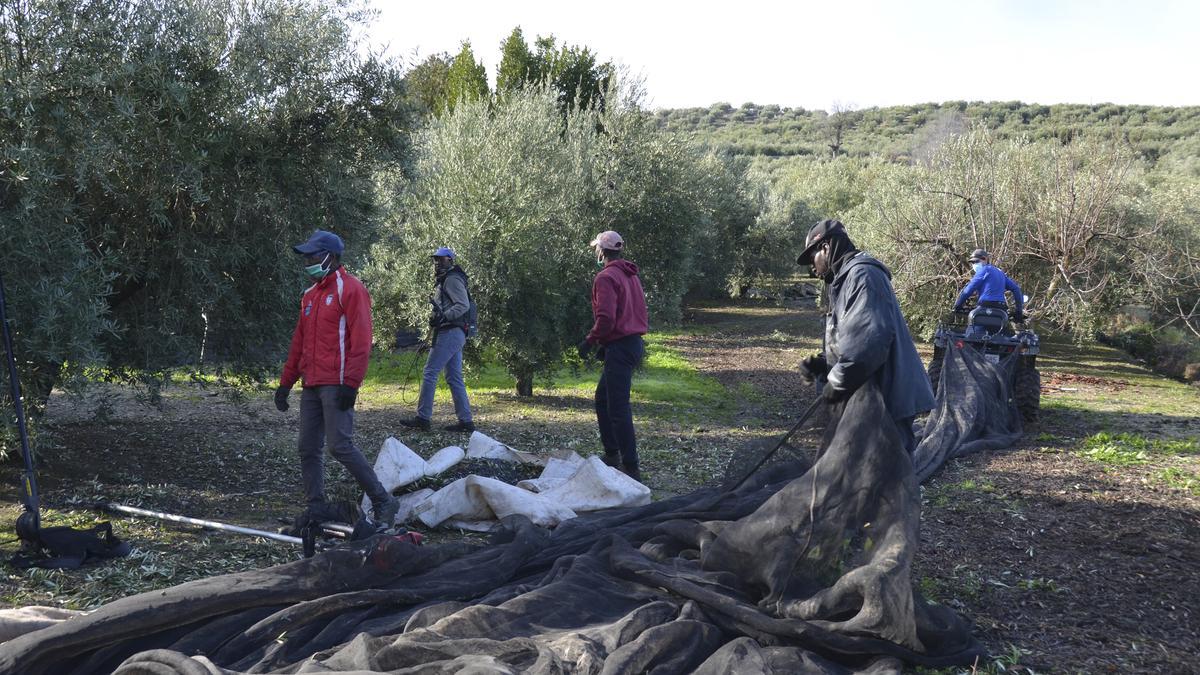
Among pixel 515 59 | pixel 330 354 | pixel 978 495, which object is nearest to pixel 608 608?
pixel 330 354

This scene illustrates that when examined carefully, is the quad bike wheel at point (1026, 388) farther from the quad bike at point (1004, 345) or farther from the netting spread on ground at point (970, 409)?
the netting spread on ground at point (970, 409)

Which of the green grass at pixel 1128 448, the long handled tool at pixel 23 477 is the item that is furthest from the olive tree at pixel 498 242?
the long handled tool at pixel 23 477

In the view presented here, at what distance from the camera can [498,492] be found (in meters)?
7.14

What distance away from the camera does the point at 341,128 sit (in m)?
8.58

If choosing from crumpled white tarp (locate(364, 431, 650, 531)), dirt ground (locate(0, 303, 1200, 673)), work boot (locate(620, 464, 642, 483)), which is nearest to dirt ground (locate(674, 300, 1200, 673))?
dirt ground (locate(0, 303, 1200, 673))

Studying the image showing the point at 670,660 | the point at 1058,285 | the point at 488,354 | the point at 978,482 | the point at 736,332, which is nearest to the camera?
the point at 670,660

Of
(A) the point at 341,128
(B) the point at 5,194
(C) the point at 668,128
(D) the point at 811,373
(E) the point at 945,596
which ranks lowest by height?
(E) the point at 945,596

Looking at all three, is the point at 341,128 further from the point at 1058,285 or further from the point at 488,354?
the point at 1058,285

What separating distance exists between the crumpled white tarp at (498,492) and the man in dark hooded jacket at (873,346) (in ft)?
9.01

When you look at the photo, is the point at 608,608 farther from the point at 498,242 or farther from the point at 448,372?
the point at 498,242

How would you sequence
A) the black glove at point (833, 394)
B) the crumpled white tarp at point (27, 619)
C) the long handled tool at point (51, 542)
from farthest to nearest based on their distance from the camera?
the long handled tool at point (51, 542), the black glove at point (833, 394), the crumpled white tarp at point (27, 619)

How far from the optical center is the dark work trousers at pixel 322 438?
21.5 ft

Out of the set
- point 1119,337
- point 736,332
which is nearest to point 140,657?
point 736,332

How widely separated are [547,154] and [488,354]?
11.5 ft
